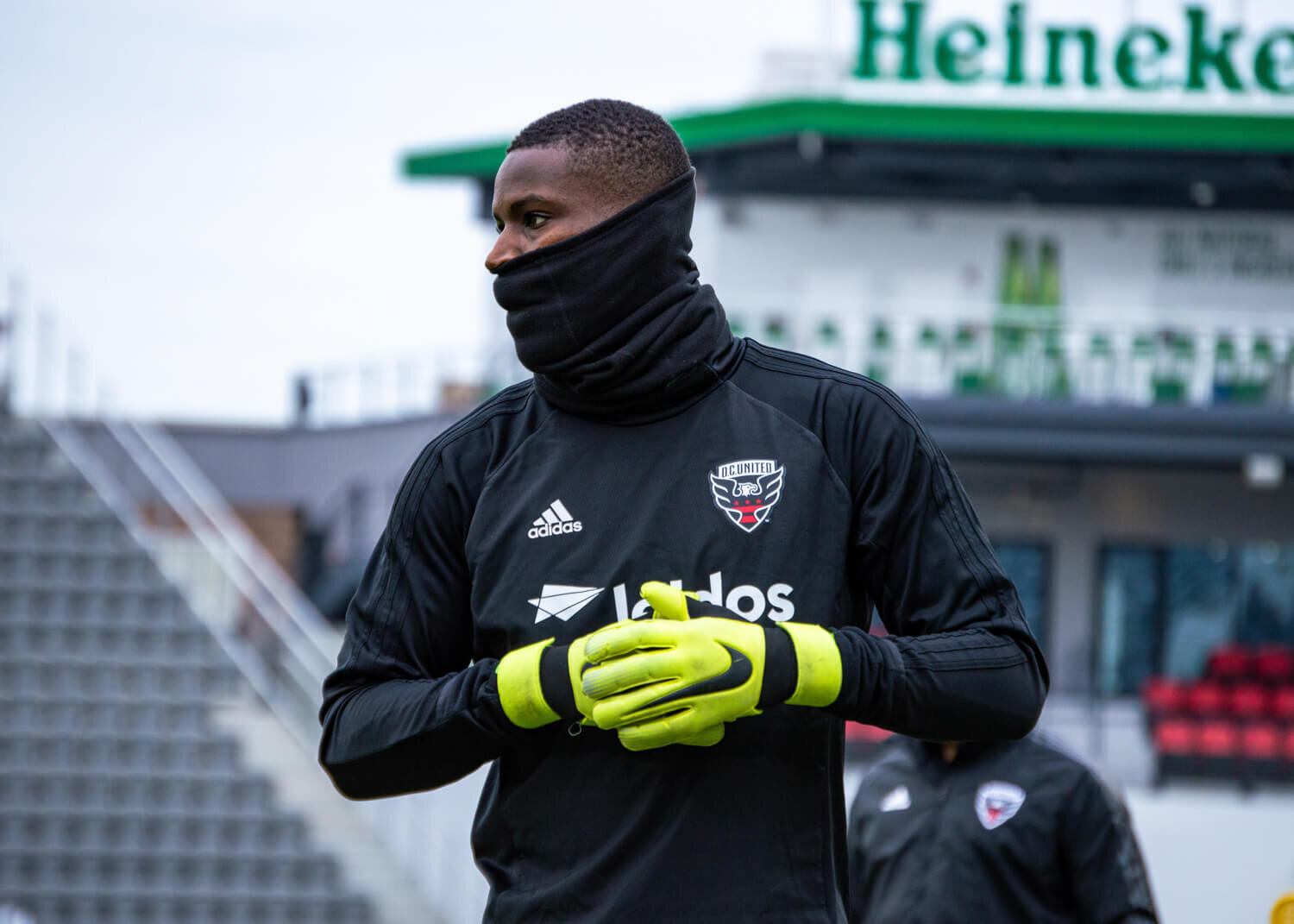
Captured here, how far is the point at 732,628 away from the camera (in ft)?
5.43

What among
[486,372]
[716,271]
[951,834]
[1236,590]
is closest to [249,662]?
[951,834]

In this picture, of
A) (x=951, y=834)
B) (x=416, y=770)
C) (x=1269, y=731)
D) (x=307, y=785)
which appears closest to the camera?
(x=416, y=770)

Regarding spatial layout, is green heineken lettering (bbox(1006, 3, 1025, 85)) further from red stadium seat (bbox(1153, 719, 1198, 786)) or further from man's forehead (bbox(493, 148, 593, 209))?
man's forehead (bbox(493, 148, 593, 209))

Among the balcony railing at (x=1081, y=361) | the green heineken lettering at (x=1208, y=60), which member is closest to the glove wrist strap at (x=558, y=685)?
the balcony railing at (x=1081, y=361)

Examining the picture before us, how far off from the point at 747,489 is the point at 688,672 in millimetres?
281

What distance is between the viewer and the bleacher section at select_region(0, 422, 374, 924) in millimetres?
8602

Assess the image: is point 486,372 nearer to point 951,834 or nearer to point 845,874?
point 951,834

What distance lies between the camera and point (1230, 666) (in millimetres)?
15508

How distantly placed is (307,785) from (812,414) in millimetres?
8341

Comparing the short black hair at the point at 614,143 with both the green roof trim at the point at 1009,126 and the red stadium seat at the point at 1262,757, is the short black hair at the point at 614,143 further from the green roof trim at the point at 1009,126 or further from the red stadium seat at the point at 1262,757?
the green roof trim at the point at 1009,126

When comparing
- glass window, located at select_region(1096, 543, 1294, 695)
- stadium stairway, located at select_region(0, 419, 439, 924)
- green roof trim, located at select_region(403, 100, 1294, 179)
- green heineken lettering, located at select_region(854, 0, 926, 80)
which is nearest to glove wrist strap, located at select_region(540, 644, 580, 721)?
stadium stairway, located at select_region(0, 419, 439, 924)

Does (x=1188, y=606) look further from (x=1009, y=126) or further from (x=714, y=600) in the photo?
(x=714, y=600)

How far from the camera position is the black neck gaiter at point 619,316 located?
180cm

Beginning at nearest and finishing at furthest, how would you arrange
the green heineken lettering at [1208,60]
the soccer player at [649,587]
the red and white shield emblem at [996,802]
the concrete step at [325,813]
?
1. the soccer player at [649,587]
2. the red and white shield emblem at [996,802]
3. the concrete step at [325,813]
4. the green heineken lettering at [1208,60]
